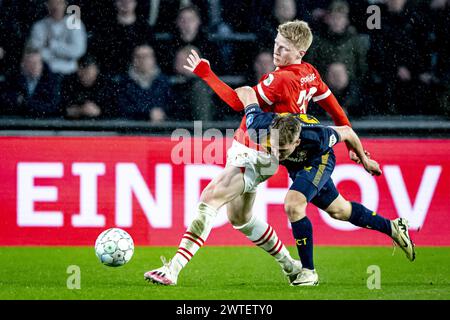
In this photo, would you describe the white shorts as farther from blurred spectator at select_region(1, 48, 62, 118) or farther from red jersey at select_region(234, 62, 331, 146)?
blurred spectator at select_region(1, 48, 62, 118)

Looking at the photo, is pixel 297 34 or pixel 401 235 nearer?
pixel 297 34

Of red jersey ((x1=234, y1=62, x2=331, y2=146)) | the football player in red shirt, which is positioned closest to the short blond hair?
the football player in red shirt

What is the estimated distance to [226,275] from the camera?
288 inches

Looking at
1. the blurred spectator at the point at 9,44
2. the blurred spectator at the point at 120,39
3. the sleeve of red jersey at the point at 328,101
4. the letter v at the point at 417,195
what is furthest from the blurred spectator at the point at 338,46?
the sleeve of red jersey at the point at 328,101

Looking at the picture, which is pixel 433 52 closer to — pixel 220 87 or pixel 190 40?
pixel 190 40

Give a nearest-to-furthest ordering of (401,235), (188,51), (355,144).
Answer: (355,144) < (401,235) < (188,51)

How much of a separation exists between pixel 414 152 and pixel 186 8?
268 cm

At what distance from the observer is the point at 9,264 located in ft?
25.7

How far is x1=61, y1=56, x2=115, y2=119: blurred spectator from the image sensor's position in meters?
9.98

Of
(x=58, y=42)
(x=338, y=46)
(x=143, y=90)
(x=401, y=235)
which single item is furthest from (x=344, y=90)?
(x=401, y=235)

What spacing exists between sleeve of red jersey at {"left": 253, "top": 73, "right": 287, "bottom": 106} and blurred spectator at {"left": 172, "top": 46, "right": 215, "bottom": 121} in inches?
129

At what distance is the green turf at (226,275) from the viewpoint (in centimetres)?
610

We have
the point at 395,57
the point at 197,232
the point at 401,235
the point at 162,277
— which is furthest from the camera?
the point at 395,57

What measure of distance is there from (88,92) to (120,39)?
63 cm
